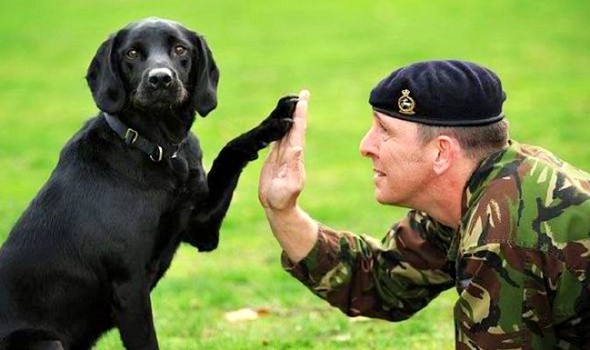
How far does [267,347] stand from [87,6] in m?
24.2

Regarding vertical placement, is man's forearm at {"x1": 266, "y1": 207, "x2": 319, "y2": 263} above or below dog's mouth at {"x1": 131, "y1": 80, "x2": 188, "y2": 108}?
below

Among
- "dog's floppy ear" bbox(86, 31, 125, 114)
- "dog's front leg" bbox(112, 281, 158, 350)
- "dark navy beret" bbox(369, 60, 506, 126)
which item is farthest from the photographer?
"dog's floppy ear" bbox(86, 31, 125, 114)

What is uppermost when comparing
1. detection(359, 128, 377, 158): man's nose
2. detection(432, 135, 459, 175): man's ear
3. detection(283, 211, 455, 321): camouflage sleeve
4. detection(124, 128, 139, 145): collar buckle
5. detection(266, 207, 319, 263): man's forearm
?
detection(432, 135, 459, 175): man's ear

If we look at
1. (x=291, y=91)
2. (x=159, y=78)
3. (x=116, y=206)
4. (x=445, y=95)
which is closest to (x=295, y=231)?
(x=116, y=206)

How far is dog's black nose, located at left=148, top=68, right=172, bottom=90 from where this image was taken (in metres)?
5.00

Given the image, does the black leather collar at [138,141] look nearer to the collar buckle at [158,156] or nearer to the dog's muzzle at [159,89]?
the collar buckle at [158,156]

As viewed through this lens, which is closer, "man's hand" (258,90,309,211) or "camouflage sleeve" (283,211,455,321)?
"man's hand" (258,90,309,211)

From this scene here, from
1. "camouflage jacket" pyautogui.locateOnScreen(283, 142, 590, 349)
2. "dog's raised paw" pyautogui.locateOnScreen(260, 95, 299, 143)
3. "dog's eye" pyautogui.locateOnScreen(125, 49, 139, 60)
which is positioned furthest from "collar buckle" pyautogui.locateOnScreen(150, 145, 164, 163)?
"camouflage jacket" pyautogui.locateOnScreen(283, 142, 590, 349)

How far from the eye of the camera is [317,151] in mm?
13766

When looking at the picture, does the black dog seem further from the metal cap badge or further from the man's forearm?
the metal cap badge

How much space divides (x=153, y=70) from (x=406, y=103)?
1.03 m

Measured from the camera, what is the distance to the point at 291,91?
1756 cm

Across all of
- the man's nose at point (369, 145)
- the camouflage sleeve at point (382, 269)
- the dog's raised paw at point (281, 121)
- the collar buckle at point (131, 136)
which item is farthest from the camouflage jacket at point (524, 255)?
the collar buckle at point (131, 136)

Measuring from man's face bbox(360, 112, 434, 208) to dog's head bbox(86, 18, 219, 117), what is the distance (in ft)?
2.63
